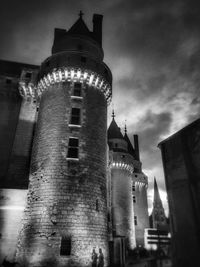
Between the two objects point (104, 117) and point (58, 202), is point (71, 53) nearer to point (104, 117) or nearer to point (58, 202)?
point (104, 117)

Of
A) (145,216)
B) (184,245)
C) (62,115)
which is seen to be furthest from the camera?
(145,216)

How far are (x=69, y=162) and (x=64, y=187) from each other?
1783 mm

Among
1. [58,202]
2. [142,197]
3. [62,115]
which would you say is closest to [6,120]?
[62,115]

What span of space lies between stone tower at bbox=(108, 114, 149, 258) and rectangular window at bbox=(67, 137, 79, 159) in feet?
42.6

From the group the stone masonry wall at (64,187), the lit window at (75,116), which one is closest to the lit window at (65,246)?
the stone masonry wall at (64,187)

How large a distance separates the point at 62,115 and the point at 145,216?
25046mm

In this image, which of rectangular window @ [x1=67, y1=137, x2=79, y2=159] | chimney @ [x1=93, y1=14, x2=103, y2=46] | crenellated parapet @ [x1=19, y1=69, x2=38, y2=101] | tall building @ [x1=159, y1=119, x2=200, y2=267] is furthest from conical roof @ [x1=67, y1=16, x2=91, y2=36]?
tall building @ [x1=159, y1=119, x2=200, y2=267]

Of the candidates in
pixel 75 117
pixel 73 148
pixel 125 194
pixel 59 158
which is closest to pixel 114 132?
pixel 125 194

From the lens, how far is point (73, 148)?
A: 16.2 metres

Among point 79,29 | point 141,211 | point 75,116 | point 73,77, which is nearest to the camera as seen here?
point 75,116

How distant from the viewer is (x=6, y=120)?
20828 millimetres

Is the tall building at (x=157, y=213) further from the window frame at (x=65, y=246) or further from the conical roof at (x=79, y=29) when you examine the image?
the conical roof at (x=79, y=29)

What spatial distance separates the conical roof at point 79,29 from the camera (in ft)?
70.1

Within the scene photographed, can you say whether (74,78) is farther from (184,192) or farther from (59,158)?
(184,192)
